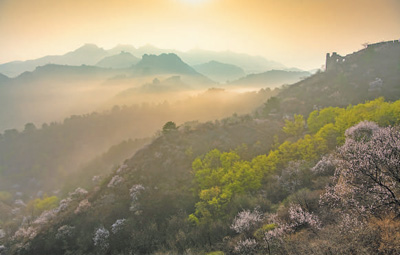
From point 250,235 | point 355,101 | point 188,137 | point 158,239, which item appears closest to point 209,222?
point 158,239

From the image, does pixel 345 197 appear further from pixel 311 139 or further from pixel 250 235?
pixel 311 139

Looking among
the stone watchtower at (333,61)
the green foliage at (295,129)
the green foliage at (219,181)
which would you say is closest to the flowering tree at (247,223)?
the green foliage at (219,181)

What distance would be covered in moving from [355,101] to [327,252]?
93921mm

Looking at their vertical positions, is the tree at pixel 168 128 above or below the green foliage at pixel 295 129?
above

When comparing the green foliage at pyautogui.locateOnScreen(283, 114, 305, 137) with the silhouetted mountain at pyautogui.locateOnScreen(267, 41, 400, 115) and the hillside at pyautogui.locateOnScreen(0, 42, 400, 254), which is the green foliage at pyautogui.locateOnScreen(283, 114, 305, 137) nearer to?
the hillside at pyautogui.locateOnScreen(0, 42, 400, 254)

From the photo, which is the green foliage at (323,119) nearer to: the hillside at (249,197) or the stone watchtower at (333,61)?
the hillside at (249,197)

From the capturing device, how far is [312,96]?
10806 cm

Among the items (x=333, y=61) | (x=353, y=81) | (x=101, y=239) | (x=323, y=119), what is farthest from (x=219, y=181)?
(x=333, y=61)

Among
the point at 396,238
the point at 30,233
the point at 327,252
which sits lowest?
the point at 30,233

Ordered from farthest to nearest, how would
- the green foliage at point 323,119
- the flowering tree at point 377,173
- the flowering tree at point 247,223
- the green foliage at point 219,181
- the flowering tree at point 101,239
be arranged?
1. the green foliage at point 323,119
2. the green foliage at point 219,181
3. the flowering tree at point 101,239
4. the flowering tree at point 247,223
5. the flowering tree at point 377,173

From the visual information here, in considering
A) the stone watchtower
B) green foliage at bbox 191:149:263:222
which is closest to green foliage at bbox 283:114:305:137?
green foliage at bbox 191:149:263:222

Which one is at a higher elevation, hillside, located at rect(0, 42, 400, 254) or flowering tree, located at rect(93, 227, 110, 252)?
hillside, located at rect(0, 42, 400, 254)

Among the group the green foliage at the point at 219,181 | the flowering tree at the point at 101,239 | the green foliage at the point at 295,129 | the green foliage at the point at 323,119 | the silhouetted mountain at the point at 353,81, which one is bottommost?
the flowering tree at the point at 101,239

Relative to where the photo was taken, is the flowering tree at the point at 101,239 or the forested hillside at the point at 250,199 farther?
the flowering tree at the point at 101,239
